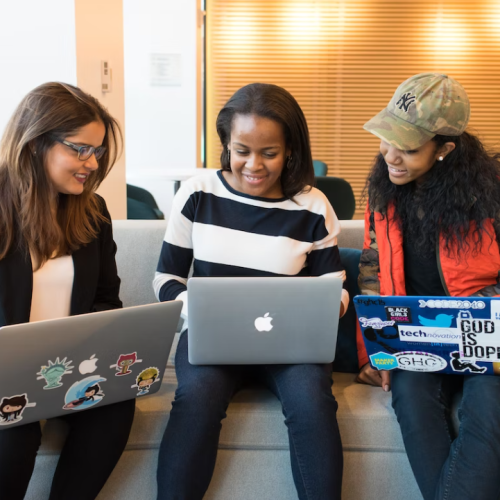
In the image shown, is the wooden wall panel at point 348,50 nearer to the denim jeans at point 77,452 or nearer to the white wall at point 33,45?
the white wall at point 33,45

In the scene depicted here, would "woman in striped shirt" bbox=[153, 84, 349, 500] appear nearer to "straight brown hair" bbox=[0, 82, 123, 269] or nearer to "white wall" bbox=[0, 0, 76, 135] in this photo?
"straight brown hair" bbox=[0, 82, 123, 269]

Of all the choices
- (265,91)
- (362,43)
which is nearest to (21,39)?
(265,91)

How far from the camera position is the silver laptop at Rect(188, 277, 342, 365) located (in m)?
1.38

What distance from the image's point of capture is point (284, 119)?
1.63m

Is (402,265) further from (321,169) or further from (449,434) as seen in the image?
(321,169)

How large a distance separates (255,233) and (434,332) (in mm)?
545

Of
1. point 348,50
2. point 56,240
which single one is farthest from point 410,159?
point 348,50

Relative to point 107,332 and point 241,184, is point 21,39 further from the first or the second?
point 107,332

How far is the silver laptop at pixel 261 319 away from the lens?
1378 mm

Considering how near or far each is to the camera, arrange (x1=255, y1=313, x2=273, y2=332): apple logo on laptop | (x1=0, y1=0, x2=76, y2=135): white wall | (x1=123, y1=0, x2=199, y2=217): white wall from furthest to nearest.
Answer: (x1=123, y1=0, x2=199, y2=217): white wall → (x1=0, y1=0, x2=76, y2=135): white wall → (x1=255, y1=313, x2=273, y2=332): apple logo on laptop

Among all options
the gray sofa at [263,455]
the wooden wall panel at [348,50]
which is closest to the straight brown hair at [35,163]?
the gray sofa at [263,455]

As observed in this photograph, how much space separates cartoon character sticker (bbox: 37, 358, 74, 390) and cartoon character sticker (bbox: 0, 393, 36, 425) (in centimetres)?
5

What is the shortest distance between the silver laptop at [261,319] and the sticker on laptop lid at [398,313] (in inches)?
4.7

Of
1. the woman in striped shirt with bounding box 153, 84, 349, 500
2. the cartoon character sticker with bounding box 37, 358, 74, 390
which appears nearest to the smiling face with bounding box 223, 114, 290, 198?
the woman in striped shirt with bounding box 153, 84, 349, 500
